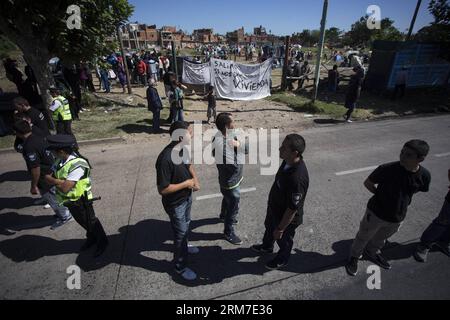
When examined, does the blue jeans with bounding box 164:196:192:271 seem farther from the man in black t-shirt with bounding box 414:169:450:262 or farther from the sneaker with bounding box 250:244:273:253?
the man in black t-shirt with bounding box 414:169:450:262

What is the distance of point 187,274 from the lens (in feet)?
10.8

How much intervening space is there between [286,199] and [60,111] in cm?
583

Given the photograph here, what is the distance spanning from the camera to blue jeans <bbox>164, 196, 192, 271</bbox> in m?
2.96

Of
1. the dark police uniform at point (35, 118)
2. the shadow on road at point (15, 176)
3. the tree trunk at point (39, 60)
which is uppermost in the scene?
the tree trunk at point (39, 60)

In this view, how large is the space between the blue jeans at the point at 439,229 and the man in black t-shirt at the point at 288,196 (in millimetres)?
2042

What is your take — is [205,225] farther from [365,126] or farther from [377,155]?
[365,126]

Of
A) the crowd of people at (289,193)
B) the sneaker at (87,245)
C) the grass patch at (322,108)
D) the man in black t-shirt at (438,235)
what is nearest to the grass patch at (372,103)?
the grass patch at (322,108)

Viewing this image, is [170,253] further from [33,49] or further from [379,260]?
[33,49]

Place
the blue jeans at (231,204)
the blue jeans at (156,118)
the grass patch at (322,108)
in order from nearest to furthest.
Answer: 1. the blue jeans at (231,204)
2. the blue jeans at (156,118)
3. the grass patch at (322,108)

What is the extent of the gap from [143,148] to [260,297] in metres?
5.74

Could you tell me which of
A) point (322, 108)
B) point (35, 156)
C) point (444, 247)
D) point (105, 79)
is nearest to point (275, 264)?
point (444, 247)

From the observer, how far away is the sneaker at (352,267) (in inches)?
132

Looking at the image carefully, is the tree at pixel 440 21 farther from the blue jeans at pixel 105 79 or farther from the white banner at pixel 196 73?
the blue jeans at pixel 105 79
